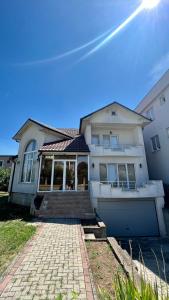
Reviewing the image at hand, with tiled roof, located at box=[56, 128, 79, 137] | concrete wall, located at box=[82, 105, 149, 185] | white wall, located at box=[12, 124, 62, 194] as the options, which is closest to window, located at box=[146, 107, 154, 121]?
concrete wall, located at box=[82, 105, 149, 185]

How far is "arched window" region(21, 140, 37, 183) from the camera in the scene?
53.5 feet

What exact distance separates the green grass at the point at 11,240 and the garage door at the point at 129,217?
7077 mm

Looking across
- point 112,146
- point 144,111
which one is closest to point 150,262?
point 112,146

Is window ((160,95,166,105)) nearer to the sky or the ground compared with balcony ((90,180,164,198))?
nearer to the sky

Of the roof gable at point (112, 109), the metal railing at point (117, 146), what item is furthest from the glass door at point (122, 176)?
the roof gable at point (112, 109)

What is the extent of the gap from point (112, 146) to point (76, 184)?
5.89 metres

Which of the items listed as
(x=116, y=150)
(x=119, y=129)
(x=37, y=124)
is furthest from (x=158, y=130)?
(x=37, y=124)

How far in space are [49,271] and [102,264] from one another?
1716mm

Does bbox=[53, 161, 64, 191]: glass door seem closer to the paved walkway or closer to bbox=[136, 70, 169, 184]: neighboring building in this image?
the paved walkway

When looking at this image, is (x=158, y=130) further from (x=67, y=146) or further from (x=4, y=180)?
(x=4, y=180)

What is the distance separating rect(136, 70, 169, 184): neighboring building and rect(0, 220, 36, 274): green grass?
46.6ft

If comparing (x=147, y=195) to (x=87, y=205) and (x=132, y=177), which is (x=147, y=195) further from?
(x=87, y=205)

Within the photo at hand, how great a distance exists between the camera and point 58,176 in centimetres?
1516

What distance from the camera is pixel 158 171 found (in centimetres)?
1770
